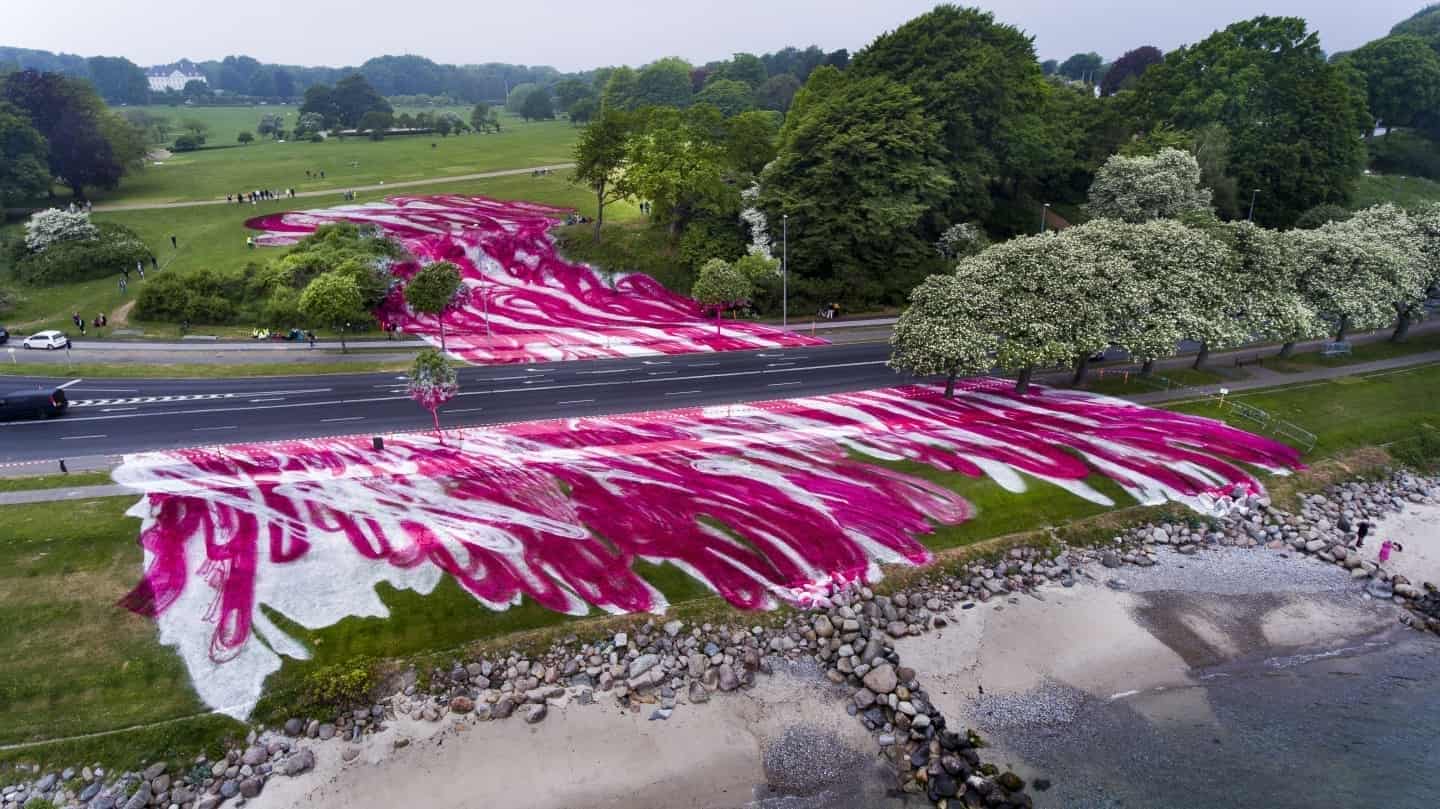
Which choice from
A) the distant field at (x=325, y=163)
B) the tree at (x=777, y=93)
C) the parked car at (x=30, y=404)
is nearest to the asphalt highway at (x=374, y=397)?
the parked car at (x=30, y=404)

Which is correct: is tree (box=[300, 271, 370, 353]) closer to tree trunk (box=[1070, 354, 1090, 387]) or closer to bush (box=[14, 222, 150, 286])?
bush (box=[14, 222, 150, 286])

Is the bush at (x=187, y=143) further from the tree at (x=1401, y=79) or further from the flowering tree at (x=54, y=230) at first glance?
the tree at (x=1401, y=79)

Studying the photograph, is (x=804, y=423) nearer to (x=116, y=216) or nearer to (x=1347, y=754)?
(x=1347, y=754)

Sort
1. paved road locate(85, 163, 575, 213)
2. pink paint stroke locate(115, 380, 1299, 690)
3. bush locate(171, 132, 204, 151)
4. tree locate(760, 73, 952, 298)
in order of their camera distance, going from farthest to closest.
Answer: bush locate(171, 132, 204, 151) → paved road locate(85, 163, 575, 213) → tree locate(760, 73, 952, 298) → pink paint stroke locate(115, 380, 1299, 690)

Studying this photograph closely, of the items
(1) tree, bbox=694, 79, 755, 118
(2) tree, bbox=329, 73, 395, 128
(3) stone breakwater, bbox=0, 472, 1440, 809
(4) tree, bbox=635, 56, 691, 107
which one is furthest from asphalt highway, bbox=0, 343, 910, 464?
(2) tree, bbox=329, 73, 395, 128

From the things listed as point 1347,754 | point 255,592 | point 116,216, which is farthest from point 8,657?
point 116,216

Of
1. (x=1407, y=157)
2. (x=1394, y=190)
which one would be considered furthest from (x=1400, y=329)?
(x=1407, y=157)
